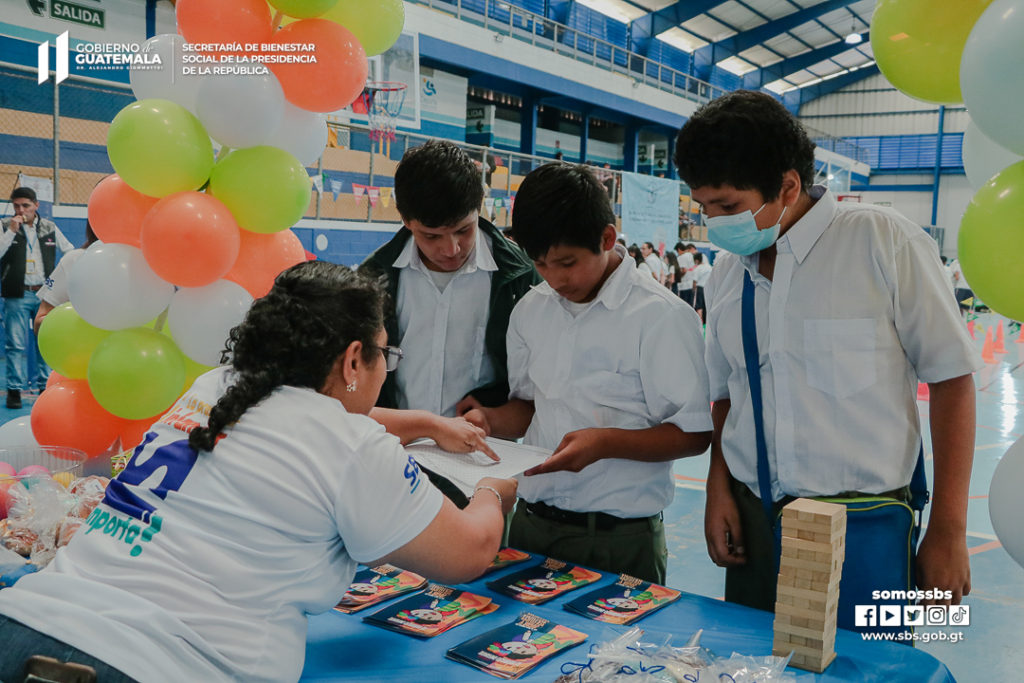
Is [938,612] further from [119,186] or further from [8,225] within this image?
[8,225]

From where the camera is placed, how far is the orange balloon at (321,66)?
2367mm

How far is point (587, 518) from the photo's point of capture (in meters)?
1.86

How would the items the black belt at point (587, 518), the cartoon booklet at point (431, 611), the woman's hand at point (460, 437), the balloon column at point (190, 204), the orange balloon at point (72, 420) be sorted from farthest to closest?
1. the orange balloon at point (72, 420)
2. the balloon column at point (190, 204)
3. the black belt at point (587, 518)
4. the woman's hand at point (460, 437)
5. the cartoon booklet at point (431, 611)

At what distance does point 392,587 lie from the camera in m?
1.59

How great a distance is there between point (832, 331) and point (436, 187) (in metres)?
1.01

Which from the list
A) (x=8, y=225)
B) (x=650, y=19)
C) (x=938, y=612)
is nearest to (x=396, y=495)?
(x=938, y=612)

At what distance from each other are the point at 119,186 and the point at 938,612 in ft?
8.35

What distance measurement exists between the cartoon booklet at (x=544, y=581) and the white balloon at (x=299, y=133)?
5.44 feet

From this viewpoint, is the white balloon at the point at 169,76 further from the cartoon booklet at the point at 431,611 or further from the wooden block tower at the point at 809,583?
the wooden block tower at the point at 809,583

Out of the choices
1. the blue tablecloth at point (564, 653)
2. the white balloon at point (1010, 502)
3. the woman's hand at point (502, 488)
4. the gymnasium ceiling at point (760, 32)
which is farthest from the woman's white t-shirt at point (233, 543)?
the gymnasium ceiling at point (760, 32)

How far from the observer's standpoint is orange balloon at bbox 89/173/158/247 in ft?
7.87

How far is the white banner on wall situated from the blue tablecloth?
12348 millimetres

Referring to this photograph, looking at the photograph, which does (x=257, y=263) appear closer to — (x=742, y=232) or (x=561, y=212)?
(x=561, y=212)

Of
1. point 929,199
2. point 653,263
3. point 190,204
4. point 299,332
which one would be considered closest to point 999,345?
point 653,263
